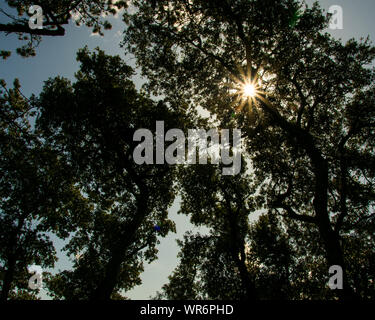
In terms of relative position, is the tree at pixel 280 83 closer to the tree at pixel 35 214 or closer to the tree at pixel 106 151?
the tree at pixel 106 151

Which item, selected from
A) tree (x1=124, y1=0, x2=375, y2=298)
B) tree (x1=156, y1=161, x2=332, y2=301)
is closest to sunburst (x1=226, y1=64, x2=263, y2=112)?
tree (x1=124, y1=0, x2=375, y2=298)

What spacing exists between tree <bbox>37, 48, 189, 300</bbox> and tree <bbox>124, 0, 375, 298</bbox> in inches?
166

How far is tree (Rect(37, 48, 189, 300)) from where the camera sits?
1931 cm

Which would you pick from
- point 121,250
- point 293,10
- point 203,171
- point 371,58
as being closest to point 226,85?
point 293,10

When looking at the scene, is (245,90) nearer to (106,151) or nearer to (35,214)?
(106,151)

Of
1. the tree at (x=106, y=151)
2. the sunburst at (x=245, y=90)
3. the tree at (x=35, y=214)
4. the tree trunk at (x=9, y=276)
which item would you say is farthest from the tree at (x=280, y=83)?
the tree trunk at (x=9, y=276)

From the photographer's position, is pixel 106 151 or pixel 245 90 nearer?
pixel 245 90

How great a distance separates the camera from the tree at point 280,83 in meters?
14.0

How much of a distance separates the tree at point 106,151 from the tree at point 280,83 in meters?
4.22

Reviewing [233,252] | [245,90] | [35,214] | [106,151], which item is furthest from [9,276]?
[245,90]

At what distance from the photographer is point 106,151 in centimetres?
2061

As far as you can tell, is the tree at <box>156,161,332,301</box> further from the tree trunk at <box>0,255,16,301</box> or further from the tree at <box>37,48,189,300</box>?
the tree trunk at <box>0,255,16,301</box>

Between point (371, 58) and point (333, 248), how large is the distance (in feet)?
43.4

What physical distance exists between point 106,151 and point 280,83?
52.2 feet
